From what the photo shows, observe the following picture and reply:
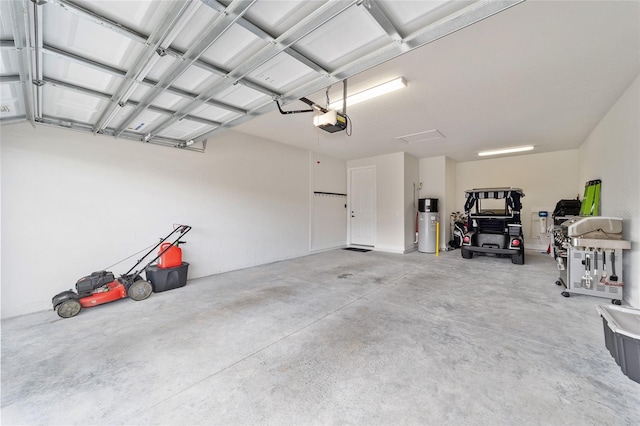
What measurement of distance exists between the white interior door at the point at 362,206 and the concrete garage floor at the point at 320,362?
4.07 m

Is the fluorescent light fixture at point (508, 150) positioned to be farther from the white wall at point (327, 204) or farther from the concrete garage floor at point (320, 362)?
the concrete garage floor at point (320, 362)

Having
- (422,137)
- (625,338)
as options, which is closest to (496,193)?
(422,137)

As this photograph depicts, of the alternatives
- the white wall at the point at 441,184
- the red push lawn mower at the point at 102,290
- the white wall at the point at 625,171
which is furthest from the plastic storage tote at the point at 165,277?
the white wall at the point at 441,184

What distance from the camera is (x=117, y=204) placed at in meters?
3.67

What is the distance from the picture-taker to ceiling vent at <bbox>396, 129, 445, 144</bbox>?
5141mm

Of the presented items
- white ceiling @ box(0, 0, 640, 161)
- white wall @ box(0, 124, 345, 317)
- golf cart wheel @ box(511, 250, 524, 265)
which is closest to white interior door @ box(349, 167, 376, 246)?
white wall @ box(0, 124, 345, 317)

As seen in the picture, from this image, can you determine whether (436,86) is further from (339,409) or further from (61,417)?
(61,417)

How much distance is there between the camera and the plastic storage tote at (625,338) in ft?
5.50

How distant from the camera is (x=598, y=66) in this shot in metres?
2.75

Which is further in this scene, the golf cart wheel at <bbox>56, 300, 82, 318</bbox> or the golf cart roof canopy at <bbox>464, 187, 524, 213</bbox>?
the golf cart roof canopy at <bbox>464, 187, 524, 213</bbox>

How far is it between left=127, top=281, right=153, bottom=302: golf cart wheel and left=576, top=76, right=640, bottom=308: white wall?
6299 millimetres

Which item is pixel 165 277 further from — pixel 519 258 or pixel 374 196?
pixel 519 258

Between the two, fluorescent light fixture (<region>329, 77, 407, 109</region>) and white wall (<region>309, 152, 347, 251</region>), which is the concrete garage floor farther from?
white wall (<region>309, 152, 347, 251</region>)

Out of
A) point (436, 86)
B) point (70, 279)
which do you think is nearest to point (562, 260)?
point (436, 86)
